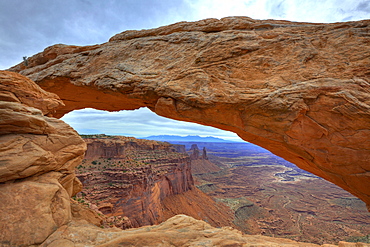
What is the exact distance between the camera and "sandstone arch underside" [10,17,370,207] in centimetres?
769

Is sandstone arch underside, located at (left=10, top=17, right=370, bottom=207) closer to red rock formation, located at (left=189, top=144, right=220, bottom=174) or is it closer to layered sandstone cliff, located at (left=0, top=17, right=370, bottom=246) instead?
layered sandstone cliff, located at (left=0, top=17, right=370, bottom=246)

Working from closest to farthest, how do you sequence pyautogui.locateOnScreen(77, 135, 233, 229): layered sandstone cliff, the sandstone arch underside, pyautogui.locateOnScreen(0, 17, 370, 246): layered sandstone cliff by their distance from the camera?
pyautogui.locateOnScreen(0, 17, 370, 246): layered sandstone cliff < the sandstone arch underside < pyautogui.locateOnScreen(77, 135, 233, 229): layered sandstone cliff

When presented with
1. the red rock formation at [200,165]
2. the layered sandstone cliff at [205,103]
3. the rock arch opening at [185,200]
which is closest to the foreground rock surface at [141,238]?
the layered sandstone cliff at [205,103]

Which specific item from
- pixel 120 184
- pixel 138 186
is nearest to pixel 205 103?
pixel 120 184

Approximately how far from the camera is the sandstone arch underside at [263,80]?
25.2ft

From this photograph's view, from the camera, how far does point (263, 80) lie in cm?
884

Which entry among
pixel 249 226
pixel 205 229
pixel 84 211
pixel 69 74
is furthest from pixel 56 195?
pixel 249 226

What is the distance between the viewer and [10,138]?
20.7 feet

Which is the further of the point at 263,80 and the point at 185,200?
the point at 185,200

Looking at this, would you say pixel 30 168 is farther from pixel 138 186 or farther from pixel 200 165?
pixel 200 165

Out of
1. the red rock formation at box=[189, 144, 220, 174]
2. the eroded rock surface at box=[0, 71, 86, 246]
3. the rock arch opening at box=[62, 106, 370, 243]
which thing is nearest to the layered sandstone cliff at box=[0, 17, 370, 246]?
the eroded rock surface at box=[0, 71, 86, 246]

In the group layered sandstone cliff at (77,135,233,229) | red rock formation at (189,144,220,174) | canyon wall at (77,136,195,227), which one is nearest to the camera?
canyon wall at (77,136,195,227)

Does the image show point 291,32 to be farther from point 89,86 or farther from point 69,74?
point 69,74

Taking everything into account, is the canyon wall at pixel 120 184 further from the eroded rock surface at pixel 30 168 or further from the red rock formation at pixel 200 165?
the red rock formation at pixel 200 165
